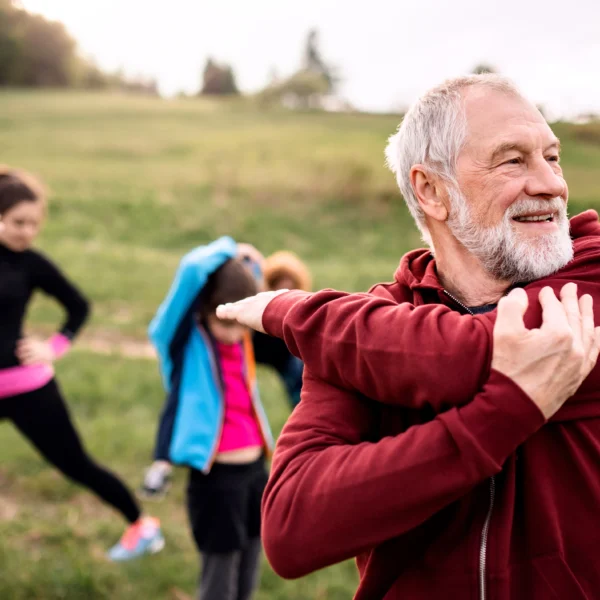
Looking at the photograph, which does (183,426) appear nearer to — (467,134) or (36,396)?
(36,396)

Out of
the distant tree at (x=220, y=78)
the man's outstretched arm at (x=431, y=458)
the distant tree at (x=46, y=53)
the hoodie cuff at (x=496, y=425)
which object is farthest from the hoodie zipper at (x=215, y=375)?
the distant tree at (x=220, y=78)

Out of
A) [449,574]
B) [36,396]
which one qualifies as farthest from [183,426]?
[449,574]

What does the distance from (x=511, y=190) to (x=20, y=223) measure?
3.29m

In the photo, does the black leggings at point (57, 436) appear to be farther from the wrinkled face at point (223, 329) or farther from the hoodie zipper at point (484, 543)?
the hoodie zipper at point (484, 543)

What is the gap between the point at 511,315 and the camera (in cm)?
133

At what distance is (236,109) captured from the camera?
38.3 m

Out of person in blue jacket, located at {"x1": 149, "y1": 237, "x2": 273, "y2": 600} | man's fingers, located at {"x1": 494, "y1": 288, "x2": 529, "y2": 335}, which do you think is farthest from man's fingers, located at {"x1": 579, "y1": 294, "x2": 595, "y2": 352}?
person in blue jacket, located at {"x1": 149, "y1": 237, "x2": 273, "y2": 600}

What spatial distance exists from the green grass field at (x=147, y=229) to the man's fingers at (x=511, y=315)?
777mm

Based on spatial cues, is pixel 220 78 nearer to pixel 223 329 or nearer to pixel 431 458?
pixel 223 329

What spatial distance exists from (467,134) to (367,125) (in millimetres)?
25920

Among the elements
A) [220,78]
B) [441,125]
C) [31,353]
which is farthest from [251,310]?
[220,78]

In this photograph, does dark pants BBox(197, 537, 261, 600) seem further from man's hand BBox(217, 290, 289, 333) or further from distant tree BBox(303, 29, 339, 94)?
distant tree BBox(303, 29, 339, 94)

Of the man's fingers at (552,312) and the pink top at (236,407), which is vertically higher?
the man's fingers at (552,312)

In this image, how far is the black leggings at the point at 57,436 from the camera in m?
4.11
